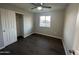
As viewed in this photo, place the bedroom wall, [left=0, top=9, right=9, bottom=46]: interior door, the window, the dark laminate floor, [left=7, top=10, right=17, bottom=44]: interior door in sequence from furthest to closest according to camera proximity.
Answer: the window → [left=7, top=10, right=17, bottom=44]: interior door → [left=0, top=9, right=9, bottom=46]: interior door → the dark laminate floor → the bedroom wall

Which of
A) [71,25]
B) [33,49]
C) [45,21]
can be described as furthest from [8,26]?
[45,21]

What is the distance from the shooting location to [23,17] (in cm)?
448

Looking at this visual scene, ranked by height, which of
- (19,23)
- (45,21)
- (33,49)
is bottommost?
(33,49)

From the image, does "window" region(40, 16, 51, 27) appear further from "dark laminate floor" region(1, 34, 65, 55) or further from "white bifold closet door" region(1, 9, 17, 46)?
"white bifold closet door" region(1, 9, 17, 46)

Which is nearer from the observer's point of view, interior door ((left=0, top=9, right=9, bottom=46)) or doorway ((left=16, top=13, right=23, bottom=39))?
interior door ((left=0, top=9, right=9, bottom=46))

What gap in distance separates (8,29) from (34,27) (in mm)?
3331

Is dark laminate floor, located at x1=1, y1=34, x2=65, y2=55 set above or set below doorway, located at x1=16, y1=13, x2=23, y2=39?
below

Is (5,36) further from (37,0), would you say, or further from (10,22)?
(37,0)

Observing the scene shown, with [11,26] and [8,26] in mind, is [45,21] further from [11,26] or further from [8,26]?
[8,26]

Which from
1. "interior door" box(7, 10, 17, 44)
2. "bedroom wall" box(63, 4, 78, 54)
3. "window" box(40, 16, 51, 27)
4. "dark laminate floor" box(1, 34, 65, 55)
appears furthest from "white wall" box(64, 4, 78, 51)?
"interior door" box(7, 10, 17, 44)

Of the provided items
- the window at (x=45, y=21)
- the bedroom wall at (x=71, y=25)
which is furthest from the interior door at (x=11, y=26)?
the bedroom wall at (x=71, y=25)

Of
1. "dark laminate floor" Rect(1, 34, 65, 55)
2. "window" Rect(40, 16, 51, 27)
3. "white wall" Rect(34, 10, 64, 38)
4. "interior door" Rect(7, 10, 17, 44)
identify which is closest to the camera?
"dark laminate floor" Rect(1, 34, 65, 55)

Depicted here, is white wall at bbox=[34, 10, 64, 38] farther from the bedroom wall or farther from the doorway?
the bedroom wall

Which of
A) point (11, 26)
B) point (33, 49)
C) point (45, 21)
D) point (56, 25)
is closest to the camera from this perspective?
point (33, 49)
